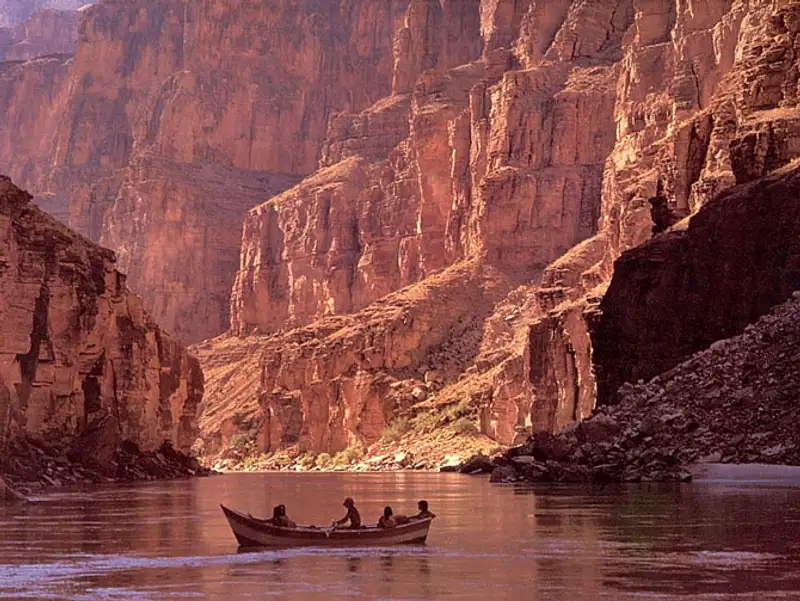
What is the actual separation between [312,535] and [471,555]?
4.57 meters

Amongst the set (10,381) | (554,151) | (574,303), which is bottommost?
(10,381)

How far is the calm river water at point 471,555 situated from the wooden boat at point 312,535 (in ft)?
1.35

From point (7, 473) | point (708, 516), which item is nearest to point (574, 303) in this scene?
point (7, 473)

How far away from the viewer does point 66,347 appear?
111250 millimetres

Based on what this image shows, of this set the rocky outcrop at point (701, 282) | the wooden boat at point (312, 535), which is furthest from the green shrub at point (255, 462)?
the wooden boat at point (312, 535)

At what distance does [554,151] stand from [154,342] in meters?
70.1

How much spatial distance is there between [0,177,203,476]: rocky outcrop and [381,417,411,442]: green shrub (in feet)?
177

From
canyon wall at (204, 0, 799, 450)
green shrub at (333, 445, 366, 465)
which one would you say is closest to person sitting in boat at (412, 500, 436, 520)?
canyon wall at (204, 0, 799, 450)

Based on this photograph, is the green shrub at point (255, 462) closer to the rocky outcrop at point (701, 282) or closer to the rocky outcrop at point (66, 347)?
the rocky outcrop at point (66, 347)

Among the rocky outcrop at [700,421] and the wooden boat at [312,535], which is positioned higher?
the rocky outcrop at [700,421]

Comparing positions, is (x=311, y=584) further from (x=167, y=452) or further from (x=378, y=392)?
(x=378, y=392)

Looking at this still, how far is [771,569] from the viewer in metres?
36.2

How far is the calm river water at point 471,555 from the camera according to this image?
34469 millimetres

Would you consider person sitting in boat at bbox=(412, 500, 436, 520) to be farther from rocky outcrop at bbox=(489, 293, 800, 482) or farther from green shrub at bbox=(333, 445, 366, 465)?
green shrub at bbox=(333, 445, 366, 465)
